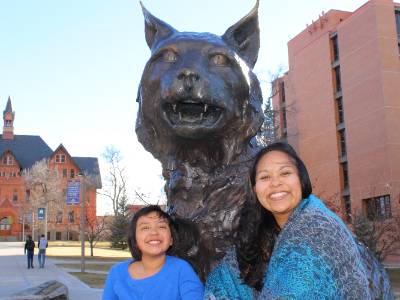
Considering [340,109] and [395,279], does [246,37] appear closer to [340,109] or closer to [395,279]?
[395,279]

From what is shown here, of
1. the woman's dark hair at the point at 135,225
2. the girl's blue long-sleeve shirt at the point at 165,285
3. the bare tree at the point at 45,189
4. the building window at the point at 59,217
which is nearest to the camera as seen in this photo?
the girl's blue long-sleeve shirt at the point at 165,285

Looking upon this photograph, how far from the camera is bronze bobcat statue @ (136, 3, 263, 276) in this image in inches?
70.9

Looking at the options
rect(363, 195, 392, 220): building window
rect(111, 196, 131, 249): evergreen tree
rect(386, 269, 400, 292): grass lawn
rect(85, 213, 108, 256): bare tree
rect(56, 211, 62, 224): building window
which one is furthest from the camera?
rect(56, 211, 62, 224): building window

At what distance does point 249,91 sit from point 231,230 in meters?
0.57

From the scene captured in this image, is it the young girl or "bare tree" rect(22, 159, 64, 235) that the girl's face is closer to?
the young girl

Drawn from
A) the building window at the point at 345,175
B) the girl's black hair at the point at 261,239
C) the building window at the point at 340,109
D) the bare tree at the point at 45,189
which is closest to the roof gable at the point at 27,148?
the bare tree at the point at 45,189

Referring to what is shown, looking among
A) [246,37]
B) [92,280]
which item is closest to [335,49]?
[92,280]

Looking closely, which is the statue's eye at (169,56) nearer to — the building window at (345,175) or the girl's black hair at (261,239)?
the girl's black hair at (261,239)

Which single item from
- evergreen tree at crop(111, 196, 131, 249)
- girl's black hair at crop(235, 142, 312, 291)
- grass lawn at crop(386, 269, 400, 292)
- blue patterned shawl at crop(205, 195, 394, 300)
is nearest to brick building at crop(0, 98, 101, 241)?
evergreen tree at crop(111, 196, 131, 249)

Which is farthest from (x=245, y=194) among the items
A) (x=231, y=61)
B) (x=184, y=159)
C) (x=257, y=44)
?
(x=257, y=44)

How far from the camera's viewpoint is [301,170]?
4.80 feet

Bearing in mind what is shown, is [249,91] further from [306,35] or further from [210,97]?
[306,35]

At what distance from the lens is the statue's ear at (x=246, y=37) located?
2037 millimetres

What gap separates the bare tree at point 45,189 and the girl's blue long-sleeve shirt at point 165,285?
5656 cm
